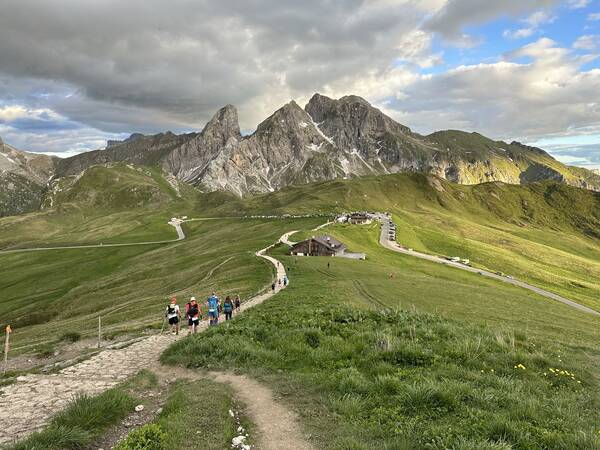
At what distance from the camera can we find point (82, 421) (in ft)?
36.9

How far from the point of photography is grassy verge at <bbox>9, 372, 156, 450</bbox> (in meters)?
9.98

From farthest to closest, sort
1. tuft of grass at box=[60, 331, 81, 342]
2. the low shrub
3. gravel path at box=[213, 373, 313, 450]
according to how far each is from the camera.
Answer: tuft of grass at box=[60, 331, 81, 342]
gravel path at box=[213, 373, 313, 450]
the low shrub

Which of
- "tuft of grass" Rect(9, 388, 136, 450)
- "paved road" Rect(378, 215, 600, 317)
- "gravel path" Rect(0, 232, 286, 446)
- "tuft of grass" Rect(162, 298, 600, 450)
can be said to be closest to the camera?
"tuft of grass" Rect(9, 388, 136, 450)

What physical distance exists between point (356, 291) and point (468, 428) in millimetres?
36361

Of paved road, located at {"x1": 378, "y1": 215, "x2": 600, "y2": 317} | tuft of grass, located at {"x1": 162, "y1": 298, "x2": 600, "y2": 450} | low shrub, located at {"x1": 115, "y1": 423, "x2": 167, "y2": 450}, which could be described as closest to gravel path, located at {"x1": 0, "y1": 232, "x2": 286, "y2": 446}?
tuft of grass, located at {"x1": 162, "y1": 298, "x2": 600, "y2": 450}

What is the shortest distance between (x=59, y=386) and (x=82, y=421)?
582 centimetres

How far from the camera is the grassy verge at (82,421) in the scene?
9.98 meters

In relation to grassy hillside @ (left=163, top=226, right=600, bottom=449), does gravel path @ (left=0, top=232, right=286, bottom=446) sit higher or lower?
lower

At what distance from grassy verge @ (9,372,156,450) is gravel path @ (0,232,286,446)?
49.0 inches

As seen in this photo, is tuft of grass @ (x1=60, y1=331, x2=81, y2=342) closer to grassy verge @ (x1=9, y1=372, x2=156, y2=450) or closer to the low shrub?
grassy verge @ (x1=9, y1=372, x2=156, y2=450)

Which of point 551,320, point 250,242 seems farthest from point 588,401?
point 250,242

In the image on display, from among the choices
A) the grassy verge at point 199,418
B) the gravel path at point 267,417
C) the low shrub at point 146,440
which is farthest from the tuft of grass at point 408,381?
the low shrub at point 146,440

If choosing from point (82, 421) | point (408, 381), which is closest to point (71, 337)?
point (82, 421)

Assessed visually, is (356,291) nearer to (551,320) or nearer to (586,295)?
(551,320)
